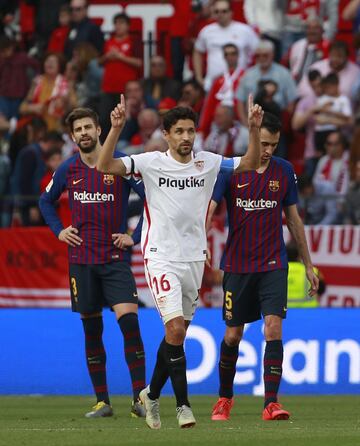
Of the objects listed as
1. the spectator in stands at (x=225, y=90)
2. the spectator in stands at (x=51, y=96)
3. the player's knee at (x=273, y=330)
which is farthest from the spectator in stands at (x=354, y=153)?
the player's knee at (x=273, y=330)

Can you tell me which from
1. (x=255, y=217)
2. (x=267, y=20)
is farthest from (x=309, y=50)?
(x=255, y=217)

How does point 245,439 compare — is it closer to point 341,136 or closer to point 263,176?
point 263,176

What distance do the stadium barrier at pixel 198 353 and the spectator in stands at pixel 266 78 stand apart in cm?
574

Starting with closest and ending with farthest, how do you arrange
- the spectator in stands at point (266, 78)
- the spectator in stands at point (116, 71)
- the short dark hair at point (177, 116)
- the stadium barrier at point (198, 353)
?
the short dark hair at point (177, 116) < the stadium barrier at point (198, 353) < the spectator in stands at point (266, 78) < the spectator in stands at point (116, 71)

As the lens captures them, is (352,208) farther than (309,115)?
No

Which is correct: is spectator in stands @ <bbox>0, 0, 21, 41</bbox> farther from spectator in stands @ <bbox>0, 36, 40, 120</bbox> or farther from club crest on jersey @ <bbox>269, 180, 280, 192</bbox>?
club crest on jersey @ <bbox>269, 180, 280, 192</bbox>

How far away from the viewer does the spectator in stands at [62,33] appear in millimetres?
23203

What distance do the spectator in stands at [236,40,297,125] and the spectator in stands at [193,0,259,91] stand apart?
62 centimetres

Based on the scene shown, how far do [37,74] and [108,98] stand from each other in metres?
1.57

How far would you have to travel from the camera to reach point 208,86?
2108 centimetres

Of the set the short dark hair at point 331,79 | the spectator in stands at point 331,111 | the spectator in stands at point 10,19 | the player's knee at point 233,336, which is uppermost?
the spectator in stands at point 10,19

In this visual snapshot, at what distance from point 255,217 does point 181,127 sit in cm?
141

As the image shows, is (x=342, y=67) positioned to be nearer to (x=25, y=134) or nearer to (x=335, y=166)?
(x=335, y=166)

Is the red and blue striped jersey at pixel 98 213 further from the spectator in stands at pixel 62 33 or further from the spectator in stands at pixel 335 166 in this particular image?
the spectator in stands at pixel 62 33
